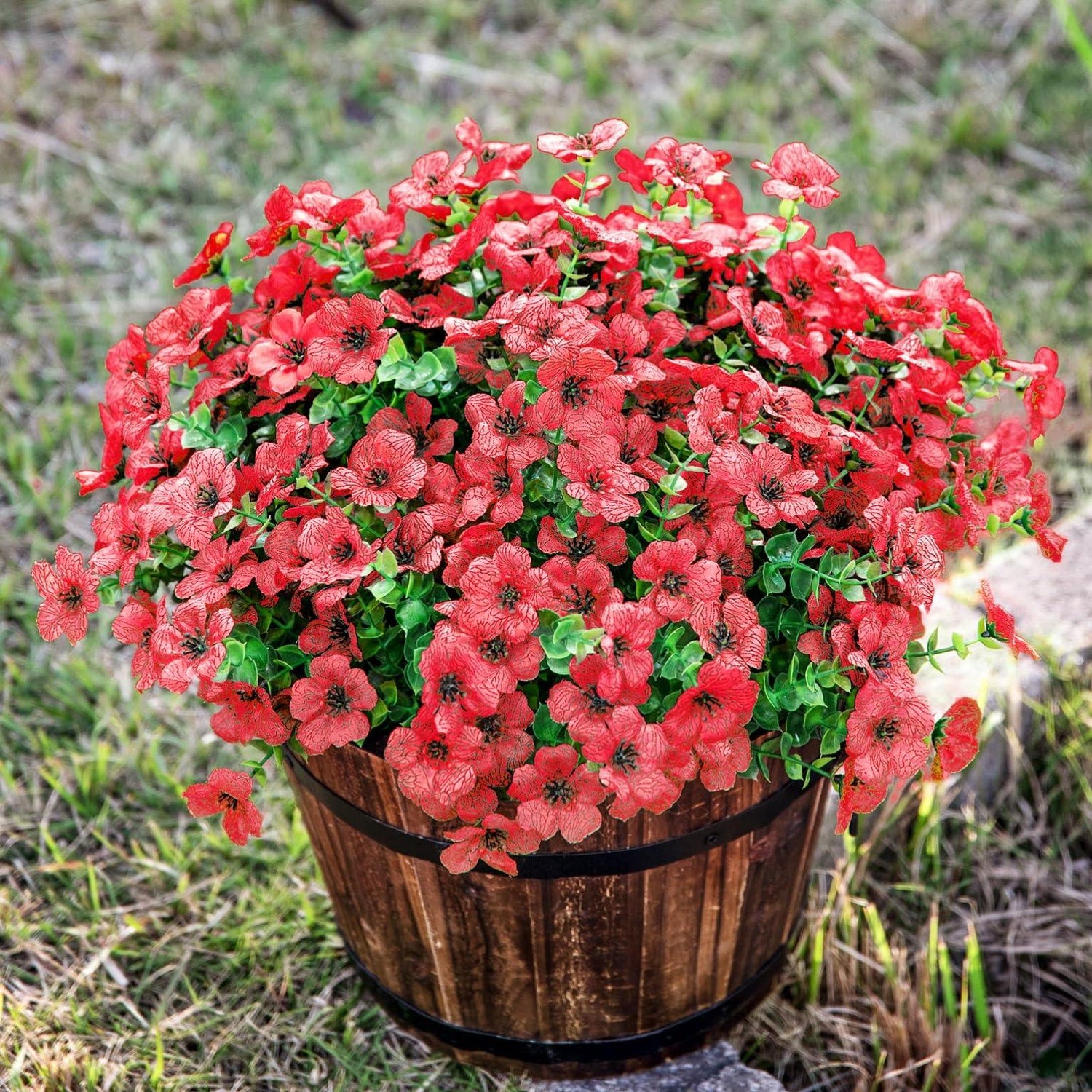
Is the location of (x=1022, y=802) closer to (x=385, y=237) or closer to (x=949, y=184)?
(x=385, y=237)

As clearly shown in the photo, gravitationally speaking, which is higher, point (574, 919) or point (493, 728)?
point (493, 728)

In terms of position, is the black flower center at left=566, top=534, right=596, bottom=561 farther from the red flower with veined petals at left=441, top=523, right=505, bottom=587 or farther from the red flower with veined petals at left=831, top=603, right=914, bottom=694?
the red flower with veined petals at left=831, top=603, right=914, bottom=694

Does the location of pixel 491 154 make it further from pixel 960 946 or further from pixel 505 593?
pixel 960 946

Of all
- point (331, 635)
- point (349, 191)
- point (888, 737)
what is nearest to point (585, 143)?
point (331, 635)

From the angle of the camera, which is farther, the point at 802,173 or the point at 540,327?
the point at 802,173

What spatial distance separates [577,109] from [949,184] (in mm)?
1034

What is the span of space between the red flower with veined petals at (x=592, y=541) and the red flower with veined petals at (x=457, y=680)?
15 cm

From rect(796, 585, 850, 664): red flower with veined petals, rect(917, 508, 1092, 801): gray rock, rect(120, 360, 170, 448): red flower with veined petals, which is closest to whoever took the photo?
rect(796, 585, 850, 664): red flower with veined petals

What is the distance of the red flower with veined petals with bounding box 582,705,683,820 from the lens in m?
1.02

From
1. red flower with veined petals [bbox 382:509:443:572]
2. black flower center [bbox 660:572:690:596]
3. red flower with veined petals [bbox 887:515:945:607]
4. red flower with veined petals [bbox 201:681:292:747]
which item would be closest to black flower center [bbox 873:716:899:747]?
red flower with veined petals [bbox 887:515:945:607]

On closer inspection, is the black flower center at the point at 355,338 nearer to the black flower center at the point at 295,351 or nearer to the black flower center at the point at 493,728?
the black flower center at the point at 295,351

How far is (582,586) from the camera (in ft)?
3.60

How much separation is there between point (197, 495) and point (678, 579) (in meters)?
0.46

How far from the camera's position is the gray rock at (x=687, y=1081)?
1481 mm
